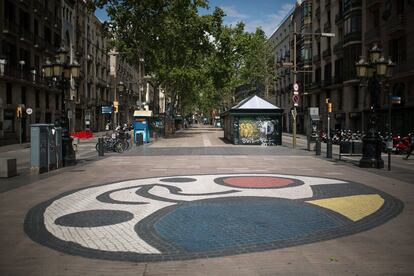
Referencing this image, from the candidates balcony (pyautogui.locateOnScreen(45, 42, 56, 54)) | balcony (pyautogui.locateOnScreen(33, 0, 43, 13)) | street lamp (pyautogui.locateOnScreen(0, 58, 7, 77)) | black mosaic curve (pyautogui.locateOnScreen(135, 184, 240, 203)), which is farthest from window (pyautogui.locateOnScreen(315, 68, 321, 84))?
black mosaic curve (pyautogui.locateOnScreen(135, 184, 240, 203))

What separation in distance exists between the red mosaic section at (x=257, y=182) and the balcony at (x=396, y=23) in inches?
972

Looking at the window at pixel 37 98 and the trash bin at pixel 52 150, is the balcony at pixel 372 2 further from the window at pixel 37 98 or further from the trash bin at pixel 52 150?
the window at pixel 37 98

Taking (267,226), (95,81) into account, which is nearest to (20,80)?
(95,81)

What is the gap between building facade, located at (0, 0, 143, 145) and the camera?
118ft

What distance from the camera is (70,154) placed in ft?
59.4

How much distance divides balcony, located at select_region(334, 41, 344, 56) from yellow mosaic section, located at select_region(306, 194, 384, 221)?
38304 mm

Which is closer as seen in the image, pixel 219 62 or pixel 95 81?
pixel 219 62

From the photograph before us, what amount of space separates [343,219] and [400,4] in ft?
103

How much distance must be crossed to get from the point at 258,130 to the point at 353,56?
15.9m

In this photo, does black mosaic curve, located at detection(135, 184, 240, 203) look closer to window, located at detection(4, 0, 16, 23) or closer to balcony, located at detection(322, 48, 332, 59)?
window, located at detection(4, 0, 16, 23)

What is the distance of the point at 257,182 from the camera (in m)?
13.2

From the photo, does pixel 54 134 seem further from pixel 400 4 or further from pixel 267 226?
pixel 400 4

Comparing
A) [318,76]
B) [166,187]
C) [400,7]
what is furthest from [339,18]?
[166,187]

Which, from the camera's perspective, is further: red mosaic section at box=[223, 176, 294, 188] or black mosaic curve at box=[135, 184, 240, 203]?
red mosaic section at box=[223, 176, 294, 188]
